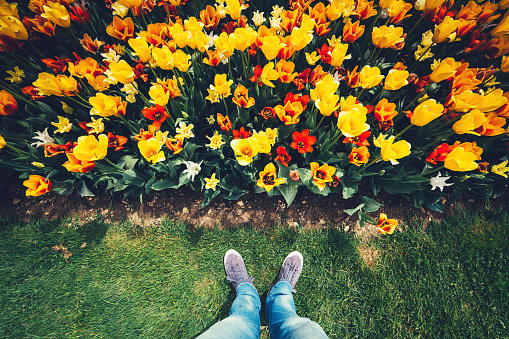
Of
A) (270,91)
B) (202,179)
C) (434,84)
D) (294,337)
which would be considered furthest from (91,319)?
(434,84)

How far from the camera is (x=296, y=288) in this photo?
2.04 meters

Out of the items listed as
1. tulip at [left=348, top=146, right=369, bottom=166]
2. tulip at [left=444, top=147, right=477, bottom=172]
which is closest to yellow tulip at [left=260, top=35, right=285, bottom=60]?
tulip at [left=348, top=146, right=369, bottom=166]

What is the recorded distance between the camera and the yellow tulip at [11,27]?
1.43m

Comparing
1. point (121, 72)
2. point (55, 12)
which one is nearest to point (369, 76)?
point (121, 72)

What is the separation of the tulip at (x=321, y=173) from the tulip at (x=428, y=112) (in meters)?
0.56

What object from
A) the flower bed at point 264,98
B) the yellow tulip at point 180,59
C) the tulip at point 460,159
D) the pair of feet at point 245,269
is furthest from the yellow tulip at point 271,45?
the pair of feet at point 245,269

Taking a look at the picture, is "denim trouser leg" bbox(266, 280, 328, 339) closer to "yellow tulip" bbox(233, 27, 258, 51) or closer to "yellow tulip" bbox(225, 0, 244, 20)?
"yellow tulip" bbox(233, 27, 258, 51)

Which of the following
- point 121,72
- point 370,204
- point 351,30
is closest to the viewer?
point 121,72

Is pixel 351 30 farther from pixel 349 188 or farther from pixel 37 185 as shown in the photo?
pixel 37 185

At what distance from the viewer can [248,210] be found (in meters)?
2.15

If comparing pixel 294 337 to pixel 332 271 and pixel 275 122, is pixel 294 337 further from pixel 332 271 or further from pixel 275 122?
pixel 275 122

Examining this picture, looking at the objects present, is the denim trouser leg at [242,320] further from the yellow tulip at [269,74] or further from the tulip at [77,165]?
the yellow tulip at [269,74]

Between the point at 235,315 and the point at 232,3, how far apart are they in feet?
6.95

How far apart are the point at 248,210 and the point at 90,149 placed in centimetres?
129
